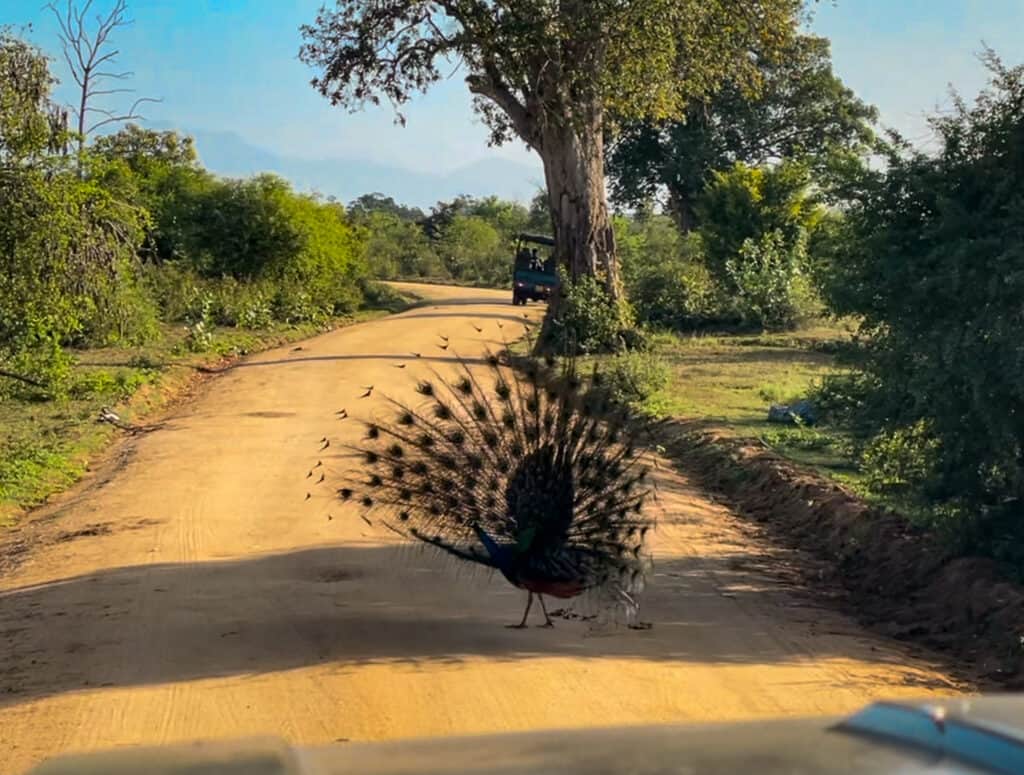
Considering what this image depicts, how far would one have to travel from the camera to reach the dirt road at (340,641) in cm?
587

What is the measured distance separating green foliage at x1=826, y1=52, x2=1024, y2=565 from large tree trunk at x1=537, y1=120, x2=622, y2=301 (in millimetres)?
15038

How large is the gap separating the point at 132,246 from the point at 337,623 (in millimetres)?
10582

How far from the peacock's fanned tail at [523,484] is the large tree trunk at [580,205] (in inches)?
661

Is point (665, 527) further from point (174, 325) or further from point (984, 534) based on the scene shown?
point (174, 325)

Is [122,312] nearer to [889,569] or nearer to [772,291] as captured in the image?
[889,569]

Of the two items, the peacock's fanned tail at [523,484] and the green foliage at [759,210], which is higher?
the green foliage at [759,210]

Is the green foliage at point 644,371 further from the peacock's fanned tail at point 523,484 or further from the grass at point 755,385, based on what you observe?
the peacock's fanned tail at point 523,484

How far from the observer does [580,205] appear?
79.9ft

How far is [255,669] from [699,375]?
1534cm

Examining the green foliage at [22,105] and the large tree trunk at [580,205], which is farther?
the large tree trunk at [580,205]

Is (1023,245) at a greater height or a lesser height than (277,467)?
greater

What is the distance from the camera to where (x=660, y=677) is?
6480 mm

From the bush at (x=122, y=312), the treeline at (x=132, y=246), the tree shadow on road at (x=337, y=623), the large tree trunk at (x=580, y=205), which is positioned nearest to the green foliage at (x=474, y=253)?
the treeline at (x=132, y=246)

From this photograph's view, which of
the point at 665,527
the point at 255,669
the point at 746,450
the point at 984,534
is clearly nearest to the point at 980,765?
the point at 255,669
